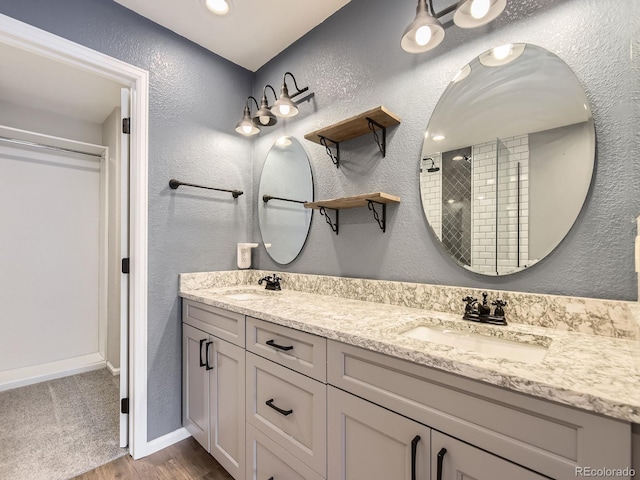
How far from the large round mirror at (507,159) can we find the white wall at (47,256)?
3.30 m

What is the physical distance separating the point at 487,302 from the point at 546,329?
7.8 inches

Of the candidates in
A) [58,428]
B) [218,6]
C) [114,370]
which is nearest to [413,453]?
[218,6]

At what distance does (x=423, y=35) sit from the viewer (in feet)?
3.71

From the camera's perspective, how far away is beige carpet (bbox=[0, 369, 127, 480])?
5.33 feet

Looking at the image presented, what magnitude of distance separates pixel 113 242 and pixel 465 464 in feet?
10.6

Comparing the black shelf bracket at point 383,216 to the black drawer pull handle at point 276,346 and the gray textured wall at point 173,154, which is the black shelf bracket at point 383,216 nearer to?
the black drawer pull handle at point 276,346

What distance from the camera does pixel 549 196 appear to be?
109 centimetres

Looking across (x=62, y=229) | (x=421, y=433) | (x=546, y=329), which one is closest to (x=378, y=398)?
(x=421, y=433)

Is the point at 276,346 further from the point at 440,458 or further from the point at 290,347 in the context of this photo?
the point at 440,458

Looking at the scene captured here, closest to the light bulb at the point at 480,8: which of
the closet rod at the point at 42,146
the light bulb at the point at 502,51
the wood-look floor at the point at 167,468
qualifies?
the light bulb at the point at 502,51

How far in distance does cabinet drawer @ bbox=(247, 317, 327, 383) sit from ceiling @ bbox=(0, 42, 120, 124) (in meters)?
2.02

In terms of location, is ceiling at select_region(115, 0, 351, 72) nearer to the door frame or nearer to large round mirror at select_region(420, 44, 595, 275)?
the door frame

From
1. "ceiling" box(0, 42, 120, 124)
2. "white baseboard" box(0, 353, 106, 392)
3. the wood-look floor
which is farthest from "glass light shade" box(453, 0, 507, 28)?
"white baseboard" box(0, 353, 106, 392)

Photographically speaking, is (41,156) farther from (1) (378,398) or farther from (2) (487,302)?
(2) (487,302)
